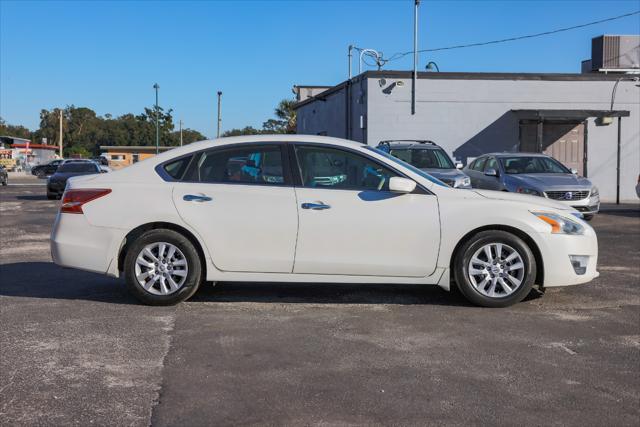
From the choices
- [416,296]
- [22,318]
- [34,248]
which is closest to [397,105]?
[34,248]

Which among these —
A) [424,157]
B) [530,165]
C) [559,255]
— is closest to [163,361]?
[559,255]

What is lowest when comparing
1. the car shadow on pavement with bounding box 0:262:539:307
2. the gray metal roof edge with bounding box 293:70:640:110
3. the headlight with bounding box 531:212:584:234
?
the car shadow on pavement with bounding box 0:262:539:307

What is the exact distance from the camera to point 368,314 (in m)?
6.49

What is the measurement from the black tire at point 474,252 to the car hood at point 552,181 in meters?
7.76

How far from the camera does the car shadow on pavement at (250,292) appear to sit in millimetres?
7102

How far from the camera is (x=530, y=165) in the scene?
15.7 m

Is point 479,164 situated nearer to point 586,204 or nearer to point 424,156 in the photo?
point 424,156

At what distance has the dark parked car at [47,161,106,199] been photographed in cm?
2373

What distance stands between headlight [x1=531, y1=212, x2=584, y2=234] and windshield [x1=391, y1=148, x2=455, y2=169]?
8.81 meters

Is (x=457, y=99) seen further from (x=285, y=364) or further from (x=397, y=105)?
(x=285, y=364)

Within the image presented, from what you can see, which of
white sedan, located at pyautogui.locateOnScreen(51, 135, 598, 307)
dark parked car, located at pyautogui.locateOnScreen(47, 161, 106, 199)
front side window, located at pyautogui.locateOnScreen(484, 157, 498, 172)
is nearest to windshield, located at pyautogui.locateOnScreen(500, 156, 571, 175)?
front side window, located at pyautogui.locateOnScreen(484, 157, 498, 172)

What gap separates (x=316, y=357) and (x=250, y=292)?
2499mm

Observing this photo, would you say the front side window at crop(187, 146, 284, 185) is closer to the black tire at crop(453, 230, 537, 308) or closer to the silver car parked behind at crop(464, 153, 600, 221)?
Answer: the black tire at crop(453, 230, 537, 308)

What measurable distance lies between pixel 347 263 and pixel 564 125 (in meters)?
19.8
